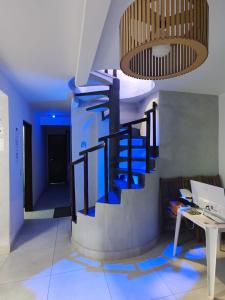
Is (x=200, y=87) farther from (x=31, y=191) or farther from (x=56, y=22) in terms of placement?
(x=31, y=191)

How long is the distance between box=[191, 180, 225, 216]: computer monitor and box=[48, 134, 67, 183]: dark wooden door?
7233mm

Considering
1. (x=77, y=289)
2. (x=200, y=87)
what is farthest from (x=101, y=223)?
(x=200, y=87)

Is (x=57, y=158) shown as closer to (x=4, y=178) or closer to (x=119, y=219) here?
(x=4, y=178)

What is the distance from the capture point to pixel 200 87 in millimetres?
3291

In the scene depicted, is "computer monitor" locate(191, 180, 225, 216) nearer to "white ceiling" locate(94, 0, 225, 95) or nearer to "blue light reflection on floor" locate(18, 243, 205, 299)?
"blue light reflection on floor" locate(18, 243, 205, 299)

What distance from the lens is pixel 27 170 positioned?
15.2ft

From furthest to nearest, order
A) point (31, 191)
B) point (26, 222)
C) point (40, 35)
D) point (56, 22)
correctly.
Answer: point (31, 191), point (26, 222), point (40, 35), point (56, 22)

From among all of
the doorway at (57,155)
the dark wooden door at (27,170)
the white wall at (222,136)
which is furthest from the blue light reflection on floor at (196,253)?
the doorway at (57,155)

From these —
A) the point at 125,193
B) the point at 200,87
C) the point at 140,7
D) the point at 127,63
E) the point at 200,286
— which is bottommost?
the point at 200,286

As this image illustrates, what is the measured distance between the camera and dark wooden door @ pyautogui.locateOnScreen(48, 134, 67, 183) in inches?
343

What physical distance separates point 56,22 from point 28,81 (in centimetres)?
162

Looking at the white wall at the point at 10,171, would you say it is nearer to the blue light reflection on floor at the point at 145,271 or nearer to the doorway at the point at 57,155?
the blue light reflection on floor at the point at 145,271

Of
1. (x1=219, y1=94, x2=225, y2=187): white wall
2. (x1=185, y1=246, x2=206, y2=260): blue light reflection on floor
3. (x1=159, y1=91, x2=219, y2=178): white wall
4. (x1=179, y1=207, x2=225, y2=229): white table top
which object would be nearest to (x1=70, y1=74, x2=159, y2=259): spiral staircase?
(x1=185, y1=246, x2=206, y2=260): blue light reflection on floor

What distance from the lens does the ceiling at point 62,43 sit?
1456 mm
